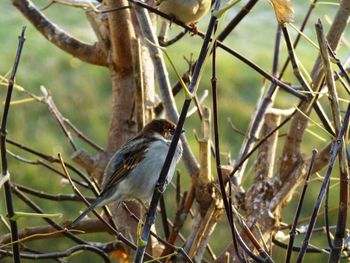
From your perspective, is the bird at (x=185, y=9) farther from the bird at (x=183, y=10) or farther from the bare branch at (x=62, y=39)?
the bare branch at (x=62, y=39)

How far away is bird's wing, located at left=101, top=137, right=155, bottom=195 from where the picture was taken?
87.0 inches

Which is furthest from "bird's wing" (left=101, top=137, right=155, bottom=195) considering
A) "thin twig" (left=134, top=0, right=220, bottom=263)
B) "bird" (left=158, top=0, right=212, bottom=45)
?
"thin twig" (left=134, top=0, right=220, bottom=263)

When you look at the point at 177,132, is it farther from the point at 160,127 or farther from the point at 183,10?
the point at 183,10

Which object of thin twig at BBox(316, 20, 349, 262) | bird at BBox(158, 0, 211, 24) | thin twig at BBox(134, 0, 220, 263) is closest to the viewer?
thin twig at BBox(134, 0, 220, 263)

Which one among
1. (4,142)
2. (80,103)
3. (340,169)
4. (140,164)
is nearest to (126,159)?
(140,164)

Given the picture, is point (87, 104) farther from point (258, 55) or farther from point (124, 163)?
point (124, 163)

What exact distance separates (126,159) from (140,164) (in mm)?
58

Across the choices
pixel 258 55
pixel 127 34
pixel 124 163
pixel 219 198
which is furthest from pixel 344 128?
pixel 258 55

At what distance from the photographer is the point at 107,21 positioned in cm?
256

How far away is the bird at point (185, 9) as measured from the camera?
2.52m

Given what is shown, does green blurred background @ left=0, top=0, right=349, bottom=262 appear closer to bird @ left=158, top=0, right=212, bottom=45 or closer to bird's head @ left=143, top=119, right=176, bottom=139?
bird @ left=158, top=0, right=212, bottom=45

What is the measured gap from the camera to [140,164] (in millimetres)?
2283

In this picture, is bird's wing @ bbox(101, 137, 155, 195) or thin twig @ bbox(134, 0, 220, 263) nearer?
thin twig @ bbox(134, 0, 220, 263)

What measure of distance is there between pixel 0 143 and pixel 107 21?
128cm
